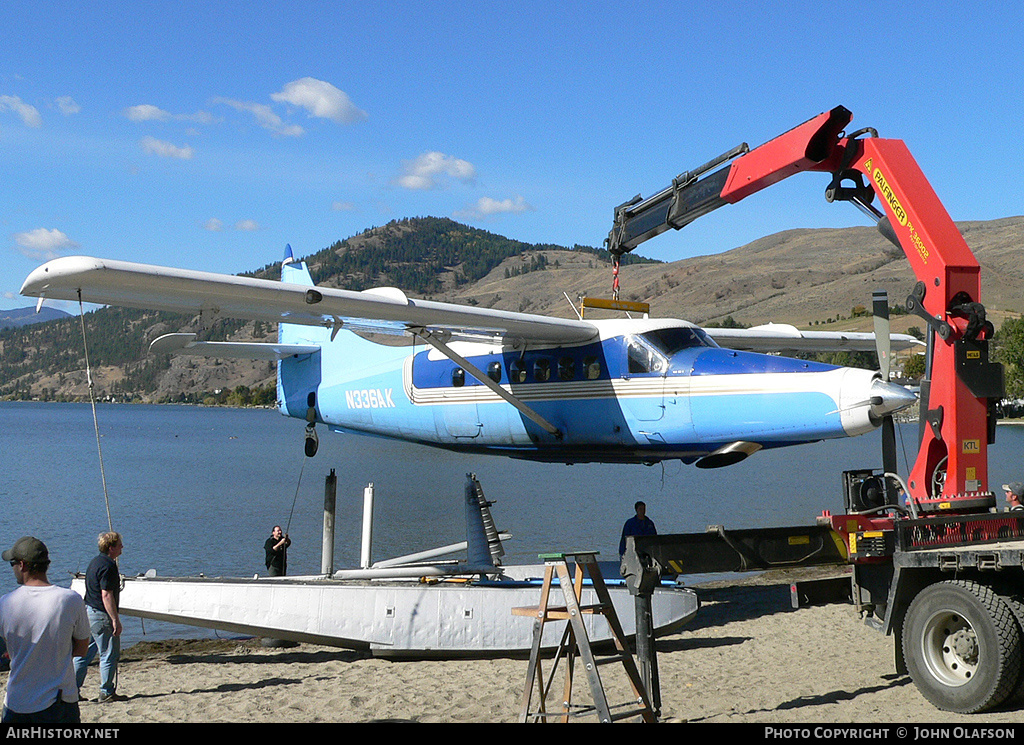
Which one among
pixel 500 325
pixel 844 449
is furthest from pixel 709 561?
pixel 844 449

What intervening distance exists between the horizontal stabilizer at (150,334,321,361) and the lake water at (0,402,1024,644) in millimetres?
4315

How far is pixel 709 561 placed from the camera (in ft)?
21.4

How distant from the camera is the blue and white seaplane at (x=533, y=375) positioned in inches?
357

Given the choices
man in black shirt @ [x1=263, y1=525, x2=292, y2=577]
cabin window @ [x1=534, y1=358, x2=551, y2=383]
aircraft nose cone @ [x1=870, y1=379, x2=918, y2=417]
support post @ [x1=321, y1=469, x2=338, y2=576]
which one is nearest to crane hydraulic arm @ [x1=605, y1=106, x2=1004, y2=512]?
aircraft nose cone @ [x1=870, y1=379, x2=918, y2=417]

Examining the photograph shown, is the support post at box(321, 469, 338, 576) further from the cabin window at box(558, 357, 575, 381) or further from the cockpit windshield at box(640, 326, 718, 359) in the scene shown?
the cockpit windshield at box(640, 326, 718, 359)

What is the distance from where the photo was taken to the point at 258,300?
995 cm

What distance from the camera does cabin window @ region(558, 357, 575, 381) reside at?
11586 millimetres

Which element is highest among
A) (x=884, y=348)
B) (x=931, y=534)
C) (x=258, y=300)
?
(x=258, y=300)

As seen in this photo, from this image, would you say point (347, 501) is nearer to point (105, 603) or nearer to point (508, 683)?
point (508, 683)

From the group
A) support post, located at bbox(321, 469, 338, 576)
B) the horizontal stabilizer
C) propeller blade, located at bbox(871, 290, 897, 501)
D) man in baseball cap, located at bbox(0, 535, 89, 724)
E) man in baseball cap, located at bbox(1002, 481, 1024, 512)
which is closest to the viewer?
man in baseball cap, located at bbox(0, 535, 89, 724)

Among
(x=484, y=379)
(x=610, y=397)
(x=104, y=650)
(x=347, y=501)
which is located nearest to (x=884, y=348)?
(x=610, y=397)

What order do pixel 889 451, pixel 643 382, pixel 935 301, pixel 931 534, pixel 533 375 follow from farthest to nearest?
pixel 533 375
pixel 643 382
pixel 889 451
pixel 935 301
pixel 931 534

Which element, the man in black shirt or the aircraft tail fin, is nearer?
the man in black shirt

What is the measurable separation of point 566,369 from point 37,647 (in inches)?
324
